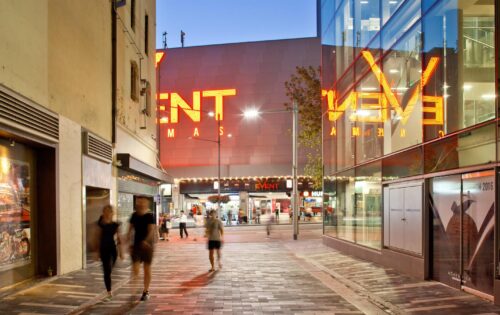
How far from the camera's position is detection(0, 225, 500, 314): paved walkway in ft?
28.6

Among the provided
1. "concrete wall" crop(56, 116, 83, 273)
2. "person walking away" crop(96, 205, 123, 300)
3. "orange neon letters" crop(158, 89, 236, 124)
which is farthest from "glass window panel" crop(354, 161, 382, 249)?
"orange neon letters" crop(158, 89, 236, 124)

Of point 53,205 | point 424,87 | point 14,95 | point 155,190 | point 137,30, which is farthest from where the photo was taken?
point 155,190

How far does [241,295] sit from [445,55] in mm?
6901

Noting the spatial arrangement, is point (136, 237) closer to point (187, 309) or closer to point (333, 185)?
point (187, 309)

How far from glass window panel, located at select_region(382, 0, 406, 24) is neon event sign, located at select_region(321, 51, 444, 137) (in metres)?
1.53

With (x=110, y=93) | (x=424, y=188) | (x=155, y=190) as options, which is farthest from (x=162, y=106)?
(x=424, y=188)

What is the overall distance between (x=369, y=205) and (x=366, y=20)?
Result: 603cm

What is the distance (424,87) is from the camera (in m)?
12.9

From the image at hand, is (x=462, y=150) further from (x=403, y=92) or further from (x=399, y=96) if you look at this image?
(x=399, y=96)

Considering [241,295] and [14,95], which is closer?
[14,95]

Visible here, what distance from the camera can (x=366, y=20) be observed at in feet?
57.1

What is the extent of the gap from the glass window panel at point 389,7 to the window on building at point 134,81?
9424 millimetres

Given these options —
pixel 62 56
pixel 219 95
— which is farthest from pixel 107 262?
pixel 219 95

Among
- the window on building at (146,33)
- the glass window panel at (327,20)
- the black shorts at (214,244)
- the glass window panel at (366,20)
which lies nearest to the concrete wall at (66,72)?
the black shorts at (214,244)
